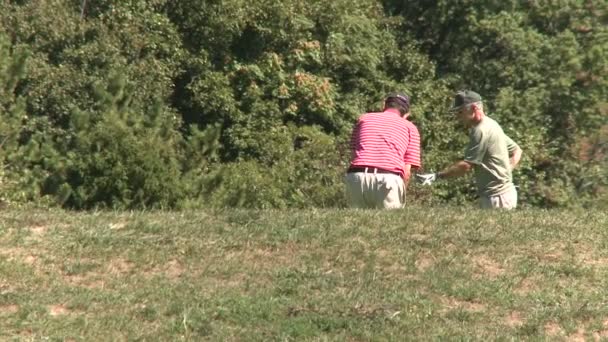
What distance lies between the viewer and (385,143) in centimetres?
934

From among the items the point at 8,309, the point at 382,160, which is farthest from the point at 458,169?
the point at 8,309


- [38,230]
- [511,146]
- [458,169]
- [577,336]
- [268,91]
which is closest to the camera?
[577,336]

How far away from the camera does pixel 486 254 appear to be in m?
8.03

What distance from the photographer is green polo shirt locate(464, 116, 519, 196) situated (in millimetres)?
9461

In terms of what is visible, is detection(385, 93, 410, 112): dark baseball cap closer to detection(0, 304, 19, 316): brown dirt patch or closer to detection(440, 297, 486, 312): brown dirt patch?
detection(440, 297, 486, 312): brown dirt patch

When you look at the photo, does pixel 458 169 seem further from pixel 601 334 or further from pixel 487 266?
pixel 601 334

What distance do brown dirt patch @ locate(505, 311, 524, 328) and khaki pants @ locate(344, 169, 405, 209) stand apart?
91.7 inches

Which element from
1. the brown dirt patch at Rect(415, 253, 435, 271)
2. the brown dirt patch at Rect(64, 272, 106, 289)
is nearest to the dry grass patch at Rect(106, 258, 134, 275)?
the brown dirt patch at Rect(64, 272, 106, 289)

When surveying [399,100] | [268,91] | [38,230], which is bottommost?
[268,91]

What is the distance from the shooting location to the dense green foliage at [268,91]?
17.8 m

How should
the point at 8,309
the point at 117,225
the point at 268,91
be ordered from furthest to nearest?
the point at 268,91 < the point at 117,225 < the point at 8,309

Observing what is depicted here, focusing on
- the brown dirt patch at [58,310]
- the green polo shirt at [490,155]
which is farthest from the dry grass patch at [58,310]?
the green polo shirt at [490,155]

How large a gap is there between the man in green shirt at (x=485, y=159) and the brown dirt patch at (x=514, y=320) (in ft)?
8.04

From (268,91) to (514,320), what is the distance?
14.6 meters
